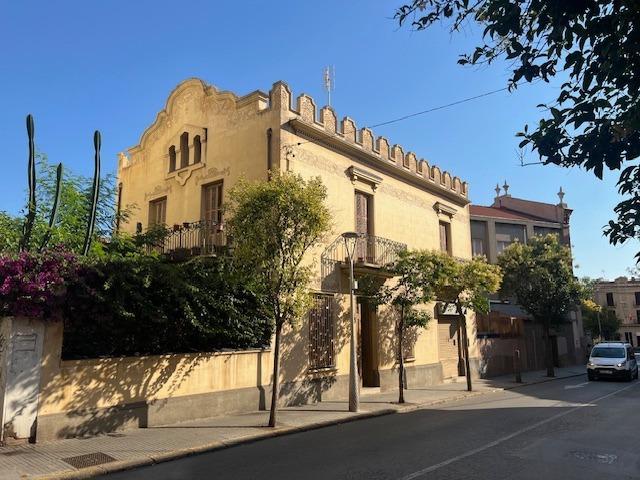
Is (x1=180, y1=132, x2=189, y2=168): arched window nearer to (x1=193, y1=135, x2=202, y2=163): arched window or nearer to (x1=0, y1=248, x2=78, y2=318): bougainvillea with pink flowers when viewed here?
(x1=193, y1=135, x2=202, y2=163): arched window

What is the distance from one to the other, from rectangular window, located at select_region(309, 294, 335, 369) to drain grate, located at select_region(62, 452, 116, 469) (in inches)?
291

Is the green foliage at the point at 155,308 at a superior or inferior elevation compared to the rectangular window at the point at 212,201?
inferior

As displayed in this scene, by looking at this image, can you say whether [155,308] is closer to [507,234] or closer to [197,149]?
[197,149]

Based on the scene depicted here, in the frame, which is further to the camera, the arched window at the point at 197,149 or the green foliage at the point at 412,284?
the arched window at the point at 197,149

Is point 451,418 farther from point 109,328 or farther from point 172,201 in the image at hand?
point 172,201

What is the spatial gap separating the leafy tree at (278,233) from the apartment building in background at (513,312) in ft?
51.5

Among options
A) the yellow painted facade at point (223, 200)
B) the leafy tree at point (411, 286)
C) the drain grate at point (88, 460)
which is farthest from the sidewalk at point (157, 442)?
the leafy tree at point (411, 286)

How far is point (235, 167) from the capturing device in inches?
621

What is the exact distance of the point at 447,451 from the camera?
8344mm

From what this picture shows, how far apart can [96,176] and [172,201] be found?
5.75m

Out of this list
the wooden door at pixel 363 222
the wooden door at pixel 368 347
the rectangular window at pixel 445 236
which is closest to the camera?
the wooden door at pixel 363 222

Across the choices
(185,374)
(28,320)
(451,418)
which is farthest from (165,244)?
(451,418)

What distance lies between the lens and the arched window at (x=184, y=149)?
17688mm

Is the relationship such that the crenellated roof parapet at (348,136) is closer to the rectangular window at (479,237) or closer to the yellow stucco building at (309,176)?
the yellow stucco building at (309,176)
